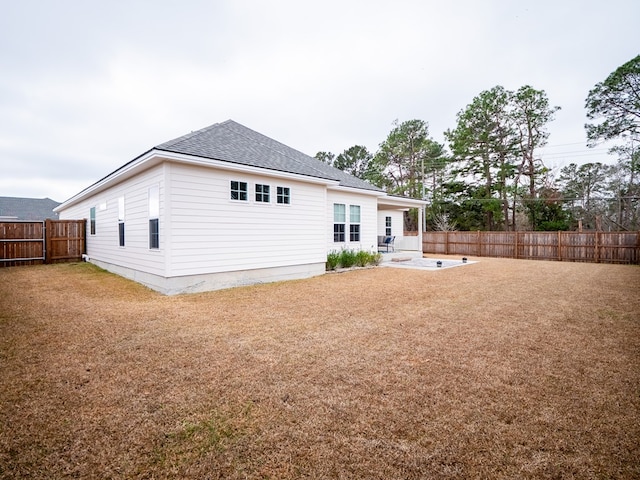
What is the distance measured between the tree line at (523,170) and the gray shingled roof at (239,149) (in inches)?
505

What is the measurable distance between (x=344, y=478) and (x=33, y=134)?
2256 centimetres

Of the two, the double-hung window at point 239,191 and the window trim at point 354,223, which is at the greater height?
the double-hung window at point 239,191

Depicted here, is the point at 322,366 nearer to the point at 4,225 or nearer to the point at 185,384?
the point at 185,384

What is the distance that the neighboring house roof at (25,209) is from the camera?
27.6m

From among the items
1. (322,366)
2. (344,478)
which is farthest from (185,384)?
(344,478)

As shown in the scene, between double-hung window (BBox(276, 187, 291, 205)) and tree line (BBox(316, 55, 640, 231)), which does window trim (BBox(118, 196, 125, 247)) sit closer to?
double-hung window (BBox(276, 187, 291, 205))

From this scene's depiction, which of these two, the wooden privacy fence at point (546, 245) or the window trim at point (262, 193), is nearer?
the window trim at point (262, 193)

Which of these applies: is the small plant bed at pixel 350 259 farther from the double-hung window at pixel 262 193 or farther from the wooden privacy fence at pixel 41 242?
the wooden privacy fence at pixel 41 242

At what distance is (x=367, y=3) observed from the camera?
396 inches

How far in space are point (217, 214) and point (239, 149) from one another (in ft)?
7.89

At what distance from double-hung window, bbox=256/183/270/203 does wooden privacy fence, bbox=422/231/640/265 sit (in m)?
15.0

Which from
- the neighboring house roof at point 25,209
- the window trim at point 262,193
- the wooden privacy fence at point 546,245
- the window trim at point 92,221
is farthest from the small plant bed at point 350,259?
the neighboring house roof at point 25,209

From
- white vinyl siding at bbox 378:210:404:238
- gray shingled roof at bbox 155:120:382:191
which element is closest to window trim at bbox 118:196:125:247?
gray shingled roof at bbox 155:120:382:191

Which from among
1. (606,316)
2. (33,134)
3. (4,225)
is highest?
(33,134)
